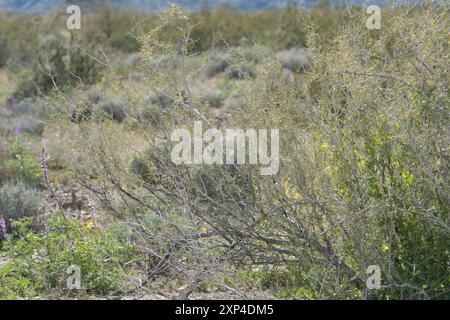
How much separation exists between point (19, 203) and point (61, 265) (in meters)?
2.23

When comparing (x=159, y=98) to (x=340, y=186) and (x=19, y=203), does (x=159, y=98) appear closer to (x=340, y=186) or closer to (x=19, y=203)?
(x=19, y=203)

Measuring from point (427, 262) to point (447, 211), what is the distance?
28 centimetres

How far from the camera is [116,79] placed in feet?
14.4

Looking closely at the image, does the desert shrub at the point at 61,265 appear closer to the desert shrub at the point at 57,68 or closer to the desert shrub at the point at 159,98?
the desert shrub at the point at 159,98

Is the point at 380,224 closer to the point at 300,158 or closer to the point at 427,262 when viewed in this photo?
the point at 427,262

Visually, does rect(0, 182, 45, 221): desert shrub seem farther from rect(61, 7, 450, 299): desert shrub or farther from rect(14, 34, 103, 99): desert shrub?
rect(14, 34, 103, 99): desert shrub

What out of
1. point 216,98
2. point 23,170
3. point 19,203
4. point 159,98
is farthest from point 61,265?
point 216,98

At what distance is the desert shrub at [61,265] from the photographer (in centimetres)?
417

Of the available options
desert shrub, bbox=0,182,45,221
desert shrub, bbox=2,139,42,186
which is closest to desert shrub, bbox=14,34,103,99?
desert shrub, bbox=2,139,42,186

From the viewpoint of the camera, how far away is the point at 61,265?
432cm

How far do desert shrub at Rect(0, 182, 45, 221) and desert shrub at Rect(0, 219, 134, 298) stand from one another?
1.64 m
